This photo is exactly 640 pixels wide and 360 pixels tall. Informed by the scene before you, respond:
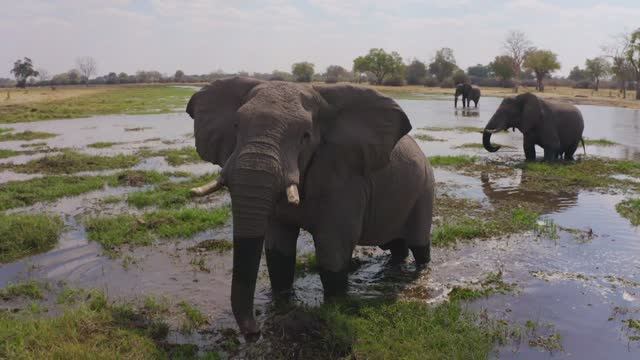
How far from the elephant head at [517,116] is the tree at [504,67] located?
73.2m

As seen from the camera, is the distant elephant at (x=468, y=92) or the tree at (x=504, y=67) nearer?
the distant elephant at (x=468, y=92)

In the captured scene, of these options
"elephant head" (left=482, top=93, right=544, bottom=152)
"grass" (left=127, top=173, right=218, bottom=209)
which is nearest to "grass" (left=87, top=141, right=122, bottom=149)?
"grass" (left=127, top=173, right=218, bottom=209)

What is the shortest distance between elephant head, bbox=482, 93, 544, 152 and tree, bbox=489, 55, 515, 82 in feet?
240

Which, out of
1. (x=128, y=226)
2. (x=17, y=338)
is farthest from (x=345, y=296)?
(x=128, y=226)

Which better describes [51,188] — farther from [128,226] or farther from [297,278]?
[297,278]

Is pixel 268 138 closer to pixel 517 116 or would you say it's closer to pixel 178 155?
pixel 178 155

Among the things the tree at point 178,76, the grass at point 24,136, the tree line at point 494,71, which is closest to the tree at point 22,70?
the tree line at point 494,71

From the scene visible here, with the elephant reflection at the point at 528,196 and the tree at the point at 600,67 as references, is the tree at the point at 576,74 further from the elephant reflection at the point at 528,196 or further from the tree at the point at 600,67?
the elephant reflection at the point at 528,196

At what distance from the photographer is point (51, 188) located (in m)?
11.6

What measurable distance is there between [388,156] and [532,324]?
2221 mm

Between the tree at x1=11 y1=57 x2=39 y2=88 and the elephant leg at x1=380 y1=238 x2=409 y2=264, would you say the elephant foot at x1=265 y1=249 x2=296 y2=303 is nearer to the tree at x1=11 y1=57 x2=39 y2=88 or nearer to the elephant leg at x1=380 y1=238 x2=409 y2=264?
the elephant leg at x1=380 y1=238 x2=409 y2=264

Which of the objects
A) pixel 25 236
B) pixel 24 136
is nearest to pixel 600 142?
pixel 25 236

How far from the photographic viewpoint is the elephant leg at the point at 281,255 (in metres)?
5.85

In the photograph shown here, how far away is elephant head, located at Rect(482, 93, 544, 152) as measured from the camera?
54.0ft
